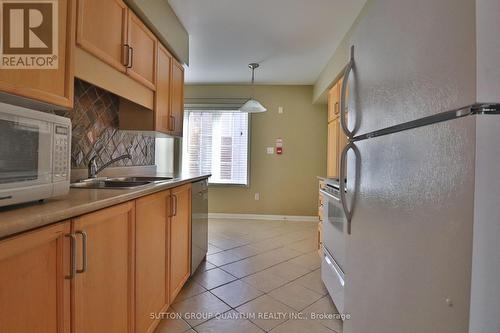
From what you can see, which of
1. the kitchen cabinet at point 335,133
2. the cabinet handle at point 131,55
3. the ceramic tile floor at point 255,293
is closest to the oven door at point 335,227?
the ceramic tile floor at point 255,293

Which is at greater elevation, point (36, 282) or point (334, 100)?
point (334, 100)

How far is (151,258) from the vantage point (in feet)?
4.98

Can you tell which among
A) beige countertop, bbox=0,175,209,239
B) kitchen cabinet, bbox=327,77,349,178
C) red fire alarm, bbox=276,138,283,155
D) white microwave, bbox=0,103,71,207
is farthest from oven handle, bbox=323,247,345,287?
red fire alarm, bbox=276,138,283,155

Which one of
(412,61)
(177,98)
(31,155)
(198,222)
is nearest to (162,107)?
(177,98)

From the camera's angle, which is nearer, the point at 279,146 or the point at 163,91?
the point at 163,91

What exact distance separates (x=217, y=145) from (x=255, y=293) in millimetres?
3113

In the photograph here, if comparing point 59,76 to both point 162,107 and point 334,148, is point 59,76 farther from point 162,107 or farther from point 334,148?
point 334,148

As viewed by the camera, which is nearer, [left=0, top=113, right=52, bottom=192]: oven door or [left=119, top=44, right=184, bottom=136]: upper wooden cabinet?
[left=0, top=113, right=52, bottom=192]: oven door

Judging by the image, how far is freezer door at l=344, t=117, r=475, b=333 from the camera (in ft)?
1.93

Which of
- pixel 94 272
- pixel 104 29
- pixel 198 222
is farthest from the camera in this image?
pixel 198 222

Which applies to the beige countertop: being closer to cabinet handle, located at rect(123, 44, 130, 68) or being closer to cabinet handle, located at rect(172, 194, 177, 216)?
cabinet handle, located at rect(172, 194, 177, 216)

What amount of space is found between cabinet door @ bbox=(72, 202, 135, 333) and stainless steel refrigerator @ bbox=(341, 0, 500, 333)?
1.05m

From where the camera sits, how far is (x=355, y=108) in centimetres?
123

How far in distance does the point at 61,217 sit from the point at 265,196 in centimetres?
414
